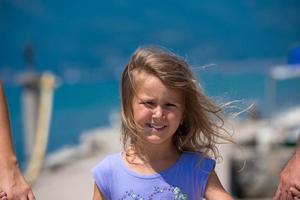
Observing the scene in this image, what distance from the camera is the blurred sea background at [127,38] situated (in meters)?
18.0

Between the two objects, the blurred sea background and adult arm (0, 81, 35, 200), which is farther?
the blurred sea background

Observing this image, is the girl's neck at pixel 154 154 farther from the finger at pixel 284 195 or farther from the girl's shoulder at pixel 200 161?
the finger at pixel 284 195

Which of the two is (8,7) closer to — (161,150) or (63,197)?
(63,197)

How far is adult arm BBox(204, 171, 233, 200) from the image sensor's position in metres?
2.33

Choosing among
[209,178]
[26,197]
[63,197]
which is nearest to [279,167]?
[63,197]

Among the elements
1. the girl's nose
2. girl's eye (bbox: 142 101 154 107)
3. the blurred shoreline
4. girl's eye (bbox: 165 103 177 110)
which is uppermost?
girl's eye (bbox: 142 101 154 107)

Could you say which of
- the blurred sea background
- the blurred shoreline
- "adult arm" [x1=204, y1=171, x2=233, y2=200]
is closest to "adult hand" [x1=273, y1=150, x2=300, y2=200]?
"adult arm" [x1=204, y1=171, x2=233, y2=200]

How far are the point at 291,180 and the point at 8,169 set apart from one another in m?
1.00

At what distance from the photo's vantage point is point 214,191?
235 cm

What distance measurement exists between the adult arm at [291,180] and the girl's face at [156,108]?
1.44ft

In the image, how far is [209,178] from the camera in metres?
2.36

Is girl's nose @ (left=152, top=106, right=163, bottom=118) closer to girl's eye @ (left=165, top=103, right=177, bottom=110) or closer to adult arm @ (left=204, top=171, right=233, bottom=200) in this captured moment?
girl's eye @ (left=165, top=103, right=177, bottom=110)

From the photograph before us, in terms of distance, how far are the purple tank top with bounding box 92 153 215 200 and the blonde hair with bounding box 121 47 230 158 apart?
0.30 feet

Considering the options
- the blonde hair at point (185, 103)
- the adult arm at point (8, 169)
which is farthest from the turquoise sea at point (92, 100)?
the adult arm at point (8, 169)
